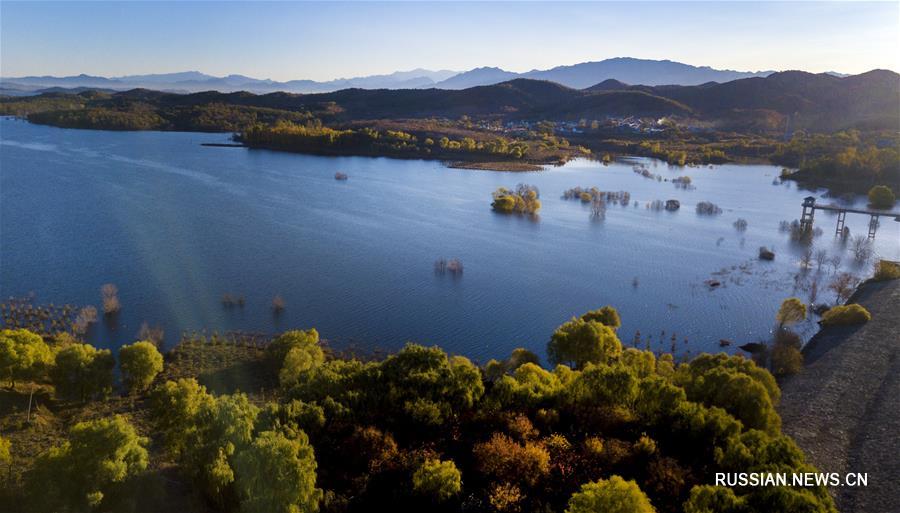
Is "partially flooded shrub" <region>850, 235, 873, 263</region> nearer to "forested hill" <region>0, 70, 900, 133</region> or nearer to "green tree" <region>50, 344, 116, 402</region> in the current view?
"green tree" <region>50, 344, 116, 402</region>

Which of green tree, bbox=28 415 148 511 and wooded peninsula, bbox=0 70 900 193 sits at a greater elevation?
wooded peninsula, bbox=0 70 900 193

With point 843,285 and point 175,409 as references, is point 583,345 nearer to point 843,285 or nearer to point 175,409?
point 175,409

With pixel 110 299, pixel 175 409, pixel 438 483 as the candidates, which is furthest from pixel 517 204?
pixel 438 483

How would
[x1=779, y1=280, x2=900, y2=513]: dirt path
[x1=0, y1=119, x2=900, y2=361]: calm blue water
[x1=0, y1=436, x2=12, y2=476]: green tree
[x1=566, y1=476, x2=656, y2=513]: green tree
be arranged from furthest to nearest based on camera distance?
[x1=0, y1=119, x2=900, y2=361]: calm blue water → [x1=779, y1=280, x2=900, y2=513]: dirt path → [x1=0, y1=436, x2=12, y2=476]: green tree → [x1=566, y1=476, x2=656, y2=513]: green tree


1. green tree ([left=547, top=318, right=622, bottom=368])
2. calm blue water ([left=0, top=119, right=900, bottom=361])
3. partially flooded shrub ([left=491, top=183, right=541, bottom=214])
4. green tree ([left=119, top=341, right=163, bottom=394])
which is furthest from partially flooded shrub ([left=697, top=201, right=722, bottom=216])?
green tree ([left=119, top=341, right=163, bottom=394])

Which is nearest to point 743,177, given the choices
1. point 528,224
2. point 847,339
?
point 528,224

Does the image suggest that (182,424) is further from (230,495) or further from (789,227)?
(789,227)
